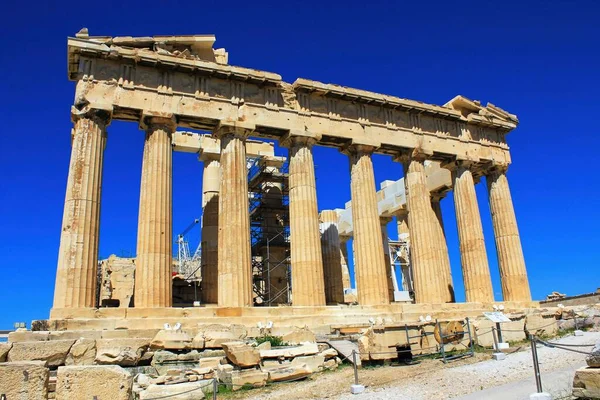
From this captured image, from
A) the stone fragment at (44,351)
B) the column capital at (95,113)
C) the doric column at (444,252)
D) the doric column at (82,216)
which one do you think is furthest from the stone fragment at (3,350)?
the doric column at (444,252)

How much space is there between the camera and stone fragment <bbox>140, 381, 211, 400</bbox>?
33.6ft

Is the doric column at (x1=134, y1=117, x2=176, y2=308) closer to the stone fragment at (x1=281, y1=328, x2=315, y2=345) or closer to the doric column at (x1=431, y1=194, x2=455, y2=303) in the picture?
the stone fragment at (x1=281, y1=328, x2=315, y2=345)

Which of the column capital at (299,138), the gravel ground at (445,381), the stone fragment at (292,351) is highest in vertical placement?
the column capital at (299,138)

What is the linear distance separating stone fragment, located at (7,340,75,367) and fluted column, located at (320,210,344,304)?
50.0 ft

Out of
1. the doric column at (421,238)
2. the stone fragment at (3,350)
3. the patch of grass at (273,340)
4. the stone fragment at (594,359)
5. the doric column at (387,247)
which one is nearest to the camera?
the stone fragment at (594,359)

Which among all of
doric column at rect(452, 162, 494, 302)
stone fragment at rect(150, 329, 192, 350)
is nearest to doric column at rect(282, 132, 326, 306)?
stone fragment at rect(150, 329, 192, 350)

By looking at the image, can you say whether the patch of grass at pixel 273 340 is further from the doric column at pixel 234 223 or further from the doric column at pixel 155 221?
the doric column at pixel 155 221

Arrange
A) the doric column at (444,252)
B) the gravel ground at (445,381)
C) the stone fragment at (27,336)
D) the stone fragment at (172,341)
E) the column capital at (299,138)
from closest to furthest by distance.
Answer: the gravel ground at (445,381) → the stone fragment at (27,336) → the stone fragment at (172,341) → the column capital at (299,138) → the doric column at (444,252)

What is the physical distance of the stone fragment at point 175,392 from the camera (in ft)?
33.6

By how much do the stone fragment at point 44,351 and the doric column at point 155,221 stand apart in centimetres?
478

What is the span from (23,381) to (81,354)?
16.8 feet

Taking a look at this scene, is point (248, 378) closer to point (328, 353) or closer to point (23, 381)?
point (328, 353)

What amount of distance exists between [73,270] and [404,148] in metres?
15.5

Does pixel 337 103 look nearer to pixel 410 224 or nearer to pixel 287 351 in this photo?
pixel 410 224
